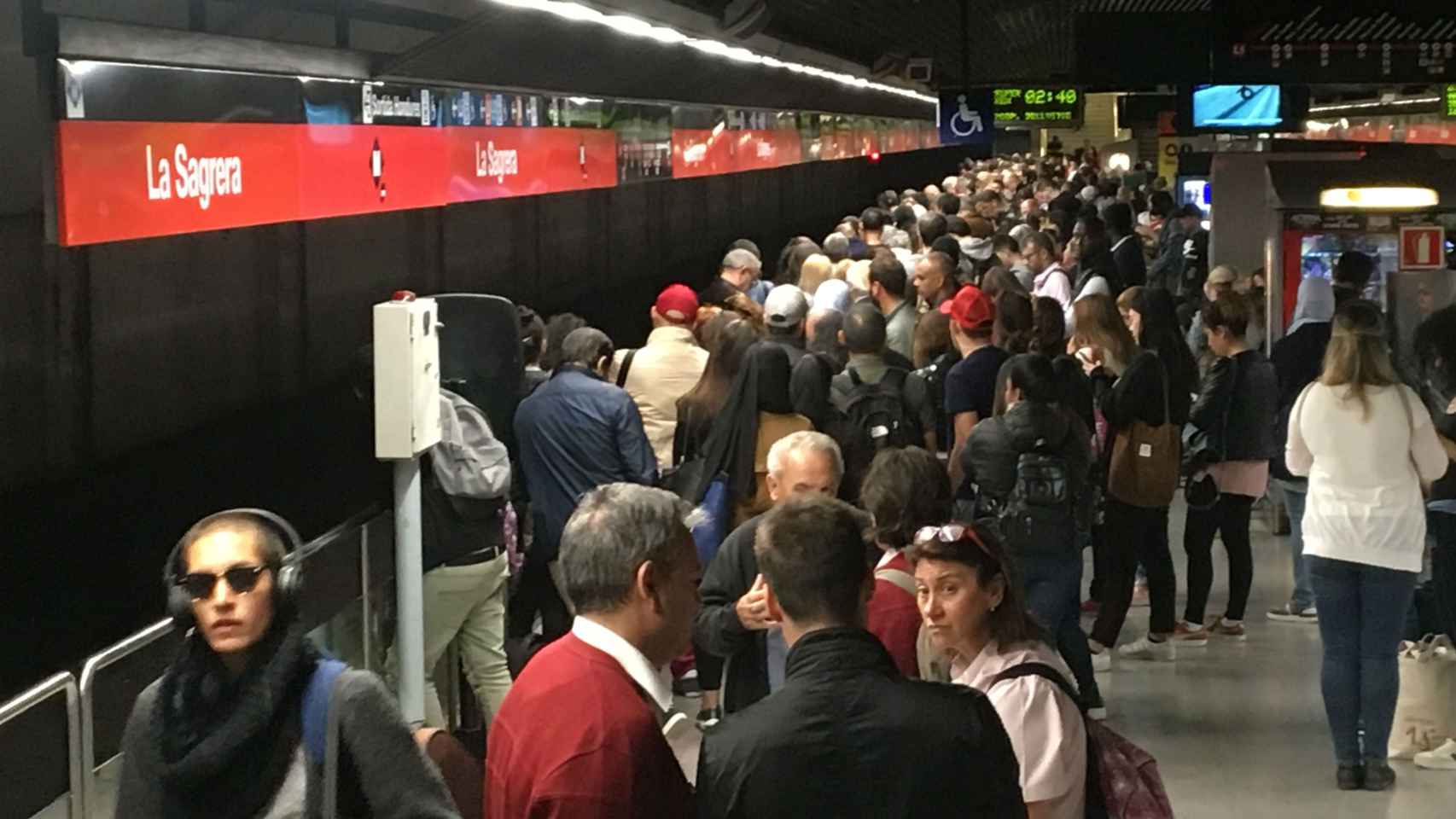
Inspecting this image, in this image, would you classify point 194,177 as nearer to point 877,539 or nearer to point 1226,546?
point 877,539

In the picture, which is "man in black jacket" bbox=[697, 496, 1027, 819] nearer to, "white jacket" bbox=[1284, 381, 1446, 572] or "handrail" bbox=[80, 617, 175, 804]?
"handrail" bbox=[80, 617, 175, 804]

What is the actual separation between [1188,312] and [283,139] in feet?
32.7

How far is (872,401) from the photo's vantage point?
772 cm

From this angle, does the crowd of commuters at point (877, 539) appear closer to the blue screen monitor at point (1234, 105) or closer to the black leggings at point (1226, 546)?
the black leggings at point (1226, 546)

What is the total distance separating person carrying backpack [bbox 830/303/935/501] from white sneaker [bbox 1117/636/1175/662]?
2.01 meters

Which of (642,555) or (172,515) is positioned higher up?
(642,555)

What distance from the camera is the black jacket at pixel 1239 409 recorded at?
30.3 ft

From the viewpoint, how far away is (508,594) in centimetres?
833

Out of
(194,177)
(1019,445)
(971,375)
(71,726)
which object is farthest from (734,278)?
(71,726)

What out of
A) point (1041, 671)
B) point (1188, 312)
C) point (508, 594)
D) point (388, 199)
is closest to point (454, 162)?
point (388, 199)

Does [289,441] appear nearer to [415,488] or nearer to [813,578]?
[415,488]

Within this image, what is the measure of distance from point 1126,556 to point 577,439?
2.68 metres

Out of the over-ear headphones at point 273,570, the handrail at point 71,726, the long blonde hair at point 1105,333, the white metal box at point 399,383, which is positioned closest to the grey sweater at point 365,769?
the over-ear headphones at point 273,570

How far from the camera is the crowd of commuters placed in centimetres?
310
